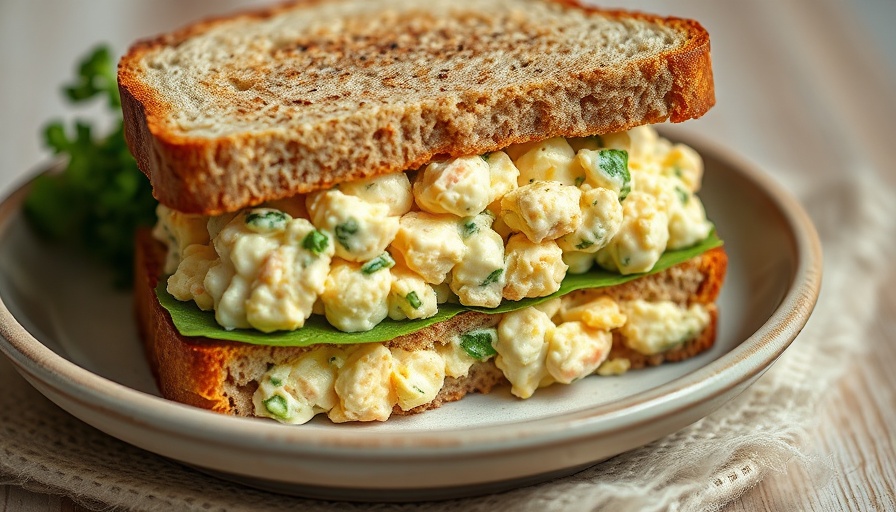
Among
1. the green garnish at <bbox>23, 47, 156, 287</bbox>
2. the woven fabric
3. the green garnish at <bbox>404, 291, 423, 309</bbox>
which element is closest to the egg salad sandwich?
the green garnish at <bbox>404, 291, 423, 309</bbox>

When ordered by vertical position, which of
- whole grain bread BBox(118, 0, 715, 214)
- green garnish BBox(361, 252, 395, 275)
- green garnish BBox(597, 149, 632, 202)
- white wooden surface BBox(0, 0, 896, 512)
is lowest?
white wooden surface BBox(0, 0, 896, 512)

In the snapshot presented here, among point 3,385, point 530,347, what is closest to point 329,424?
point 530,347

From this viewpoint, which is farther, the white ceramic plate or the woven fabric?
the woven fabric

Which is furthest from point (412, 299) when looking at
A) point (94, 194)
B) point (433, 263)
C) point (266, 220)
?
point (94, 194)

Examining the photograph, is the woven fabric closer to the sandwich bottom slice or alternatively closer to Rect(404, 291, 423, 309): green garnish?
the sandwich bottom slice

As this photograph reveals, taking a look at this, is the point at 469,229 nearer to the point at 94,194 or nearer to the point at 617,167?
the point at 617,167

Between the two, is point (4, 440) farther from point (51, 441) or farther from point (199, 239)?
point (199, 239)
